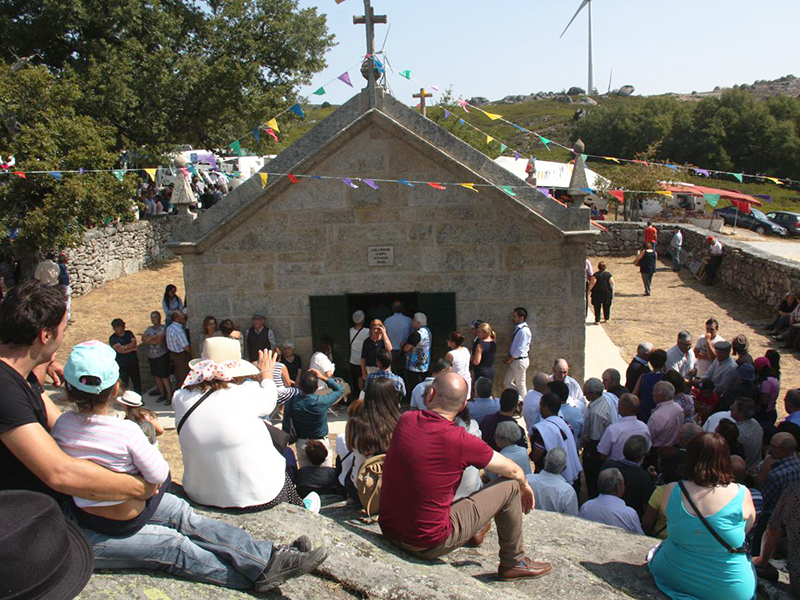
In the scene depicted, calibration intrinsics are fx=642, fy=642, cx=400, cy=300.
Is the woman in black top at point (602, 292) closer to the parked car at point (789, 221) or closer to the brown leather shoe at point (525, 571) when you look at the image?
the brown leather shoe at point (525, 571)

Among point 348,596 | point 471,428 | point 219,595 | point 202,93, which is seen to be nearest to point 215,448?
point 219,595

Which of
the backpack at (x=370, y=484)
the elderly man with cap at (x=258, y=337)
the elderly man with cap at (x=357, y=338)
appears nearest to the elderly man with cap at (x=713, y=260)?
the elderly man with cap at (x=357, y=338)

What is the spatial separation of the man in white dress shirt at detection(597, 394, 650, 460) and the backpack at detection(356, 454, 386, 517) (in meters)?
2.56

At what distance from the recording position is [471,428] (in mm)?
5848

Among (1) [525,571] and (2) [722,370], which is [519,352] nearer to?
(2) [722,370]

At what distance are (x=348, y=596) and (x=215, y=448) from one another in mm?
1151

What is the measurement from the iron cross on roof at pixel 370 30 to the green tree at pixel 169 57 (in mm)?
12860

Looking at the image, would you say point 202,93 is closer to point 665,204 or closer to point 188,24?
point 188,24

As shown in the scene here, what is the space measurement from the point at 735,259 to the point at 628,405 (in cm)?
1333

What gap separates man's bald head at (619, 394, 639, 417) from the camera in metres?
5.99

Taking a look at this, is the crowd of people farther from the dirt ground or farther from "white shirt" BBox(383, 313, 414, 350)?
the dirt ground

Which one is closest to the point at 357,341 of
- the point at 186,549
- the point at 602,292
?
the point at 186,549

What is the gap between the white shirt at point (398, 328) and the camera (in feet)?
30.1

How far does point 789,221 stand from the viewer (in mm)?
30062
